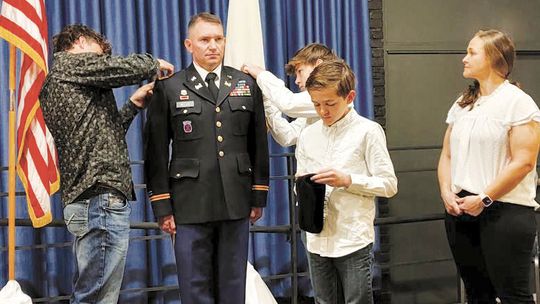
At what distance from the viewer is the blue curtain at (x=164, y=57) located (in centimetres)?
376

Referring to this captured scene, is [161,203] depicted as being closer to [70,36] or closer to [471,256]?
[70,36]

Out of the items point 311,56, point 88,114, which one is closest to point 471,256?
point 311,56

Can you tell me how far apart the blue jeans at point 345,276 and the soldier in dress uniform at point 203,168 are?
31 cm

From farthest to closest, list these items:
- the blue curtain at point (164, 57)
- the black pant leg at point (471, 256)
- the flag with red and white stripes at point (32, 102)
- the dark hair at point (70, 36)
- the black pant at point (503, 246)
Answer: the blue curtain at point (164, 57)
the flag with red and white stripes at point (32, 102)
the dark hair at point (70, 36)
the black pant leg at point (471, 256)
the black pant at point (503, 246)

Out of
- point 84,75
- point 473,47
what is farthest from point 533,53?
point 84,75

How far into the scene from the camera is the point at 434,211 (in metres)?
4.81

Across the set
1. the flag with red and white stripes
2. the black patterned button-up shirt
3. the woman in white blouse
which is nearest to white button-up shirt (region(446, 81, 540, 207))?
the woman in white blouse

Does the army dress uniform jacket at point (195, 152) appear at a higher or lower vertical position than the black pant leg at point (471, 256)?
higher

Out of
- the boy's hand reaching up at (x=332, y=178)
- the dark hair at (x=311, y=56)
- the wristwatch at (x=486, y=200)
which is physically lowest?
the wristwatch at (x=486, y=200)

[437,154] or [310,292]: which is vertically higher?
[437,154]

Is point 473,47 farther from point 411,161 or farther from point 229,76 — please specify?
point 411,161

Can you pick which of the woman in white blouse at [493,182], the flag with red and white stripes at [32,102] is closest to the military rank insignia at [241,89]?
the woman in white blouse at [493,182]

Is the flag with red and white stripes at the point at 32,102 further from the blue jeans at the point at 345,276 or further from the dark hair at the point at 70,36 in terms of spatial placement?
the blue jeans at the point at 345,276

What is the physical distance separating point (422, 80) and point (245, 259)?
2.69m
